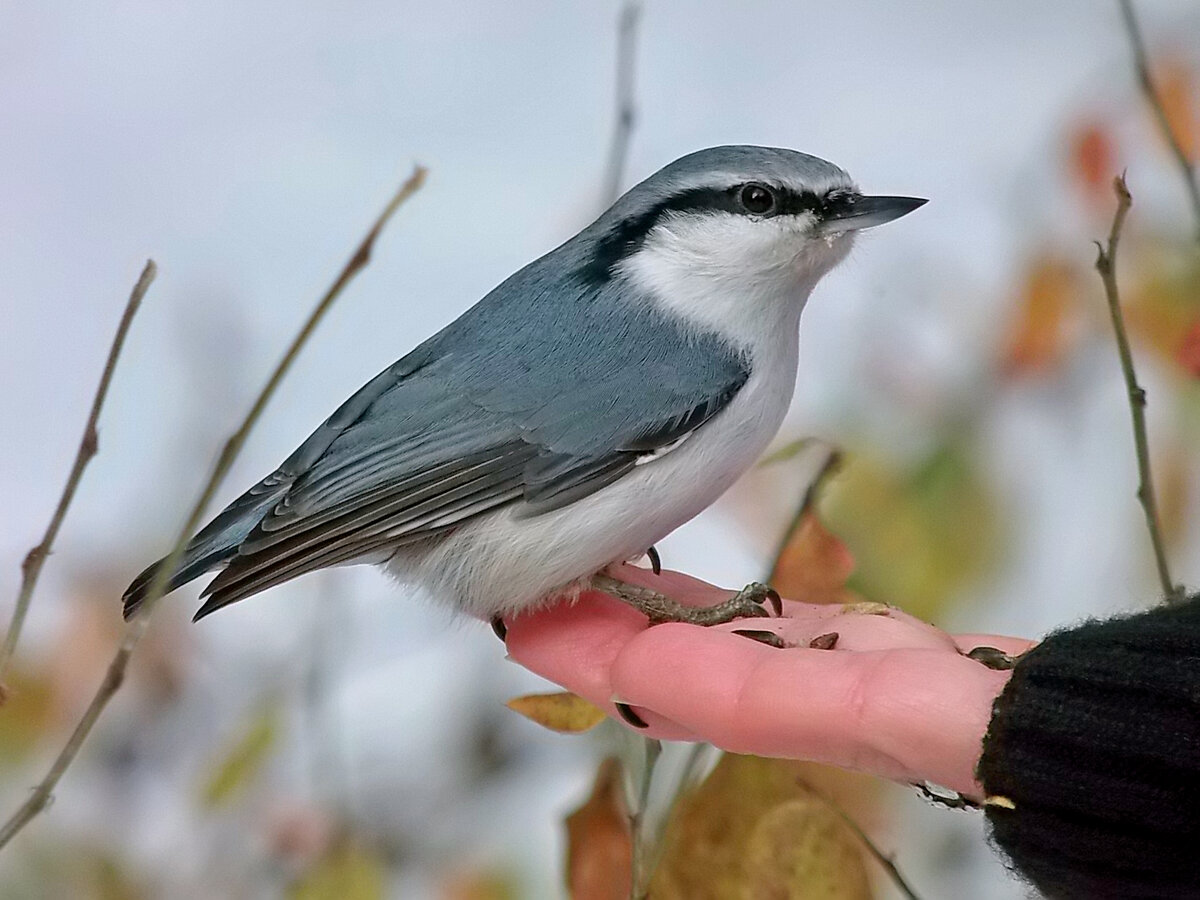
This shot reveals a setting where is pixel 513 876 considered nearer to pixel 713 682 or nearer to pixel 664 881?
pixel 664 881

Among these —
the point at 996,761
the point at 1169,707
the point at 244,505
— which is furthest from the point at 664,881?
the point at 244,505

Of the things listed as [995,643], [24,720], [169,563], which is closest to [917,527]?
[995,643]

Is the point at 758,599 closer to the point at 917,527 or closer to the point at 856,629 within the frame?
the point at 856,629

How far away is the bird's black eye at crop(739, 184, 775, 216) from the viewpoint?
1427 mm

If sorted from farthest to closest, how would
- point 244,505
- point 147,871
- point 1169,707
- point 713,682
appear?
point 147,871, point 244,505, point 713,682, point 1169,707

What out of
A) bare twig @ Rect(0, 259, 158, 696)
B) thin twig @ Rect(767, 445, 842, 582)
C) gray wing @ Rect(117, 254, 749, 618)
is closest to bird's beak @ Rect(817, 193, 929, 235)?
gray wing @ Rect(117, 254, 749, 618)

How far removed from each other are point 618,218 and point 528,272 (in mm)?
111

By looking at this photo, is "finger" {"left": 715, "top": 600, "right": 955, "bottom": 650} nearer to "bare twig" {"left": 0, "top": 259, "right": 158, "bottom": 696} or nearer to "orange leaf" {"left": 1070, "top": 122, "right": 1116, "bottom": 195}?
"bare twig" {"left": 0, "top": 259, "right": 158, "bottom": 696}

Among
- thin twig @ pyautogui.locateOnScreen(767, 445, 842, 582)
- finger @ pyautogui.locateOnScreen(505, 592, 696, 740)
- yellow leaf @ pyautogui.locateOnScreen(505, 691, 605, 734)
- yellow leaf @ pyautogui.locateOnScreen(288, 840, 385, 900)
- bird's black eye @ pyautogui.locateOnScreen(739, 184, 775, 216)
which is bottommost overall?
yellow leaf @ pyautogui.locateOnScreen(288, 840, 385, 900)

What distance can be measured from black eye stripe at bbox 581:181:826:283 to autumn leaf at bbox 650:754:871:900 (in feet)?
1.76

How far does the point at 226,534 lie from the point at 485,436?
0.92ft

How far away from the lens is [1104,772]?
3.13ft

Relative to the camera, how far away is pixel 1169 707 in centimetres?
96

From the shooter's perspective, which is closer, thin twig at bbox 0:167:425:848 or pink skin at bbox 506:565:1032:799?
thin twig at bbox 0:167:425:848
